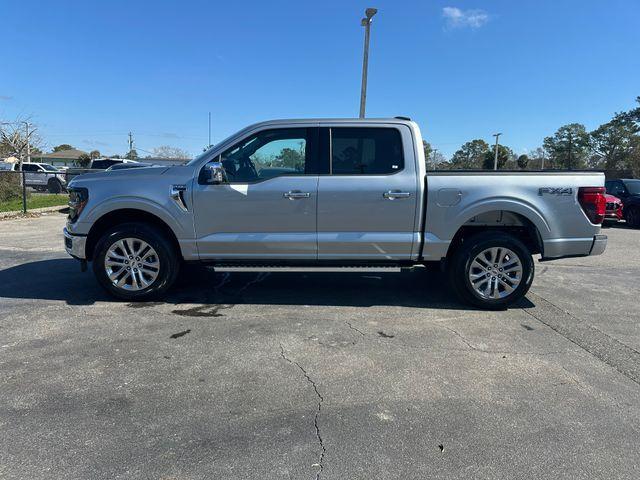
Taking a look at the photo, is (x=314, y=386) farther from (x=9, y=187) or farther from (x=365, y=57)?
(x=9, y=187)

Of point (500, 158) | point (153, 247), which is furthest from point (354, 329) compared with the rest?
point (500, 158)

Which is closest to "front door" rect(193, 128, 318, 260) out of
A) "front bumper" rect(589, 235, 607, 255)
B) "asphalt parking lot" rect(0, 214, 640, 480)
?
"asphalt parking lot" rect(0, 214, 640, 480)

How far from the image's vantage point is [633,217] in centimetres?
1488

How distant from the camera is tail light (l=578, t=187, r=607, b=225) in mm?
4863

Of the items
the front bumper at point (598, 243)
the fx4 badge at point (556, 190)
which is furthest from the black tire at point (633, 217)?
the fx4 badge at point (556, 190)

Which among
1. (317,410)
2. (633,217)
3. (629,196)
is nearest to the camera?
(317,410)

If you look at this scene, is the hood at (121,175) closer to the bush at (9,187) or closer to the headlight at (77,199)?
the headlight at (77,199)

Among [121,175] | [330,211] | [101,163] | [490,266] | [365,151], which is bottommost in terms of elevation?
[490,266]

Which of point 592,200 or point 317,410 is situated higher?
point 592,200

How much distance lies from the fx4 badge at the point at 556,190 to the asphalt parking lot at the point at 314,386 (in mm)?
1400

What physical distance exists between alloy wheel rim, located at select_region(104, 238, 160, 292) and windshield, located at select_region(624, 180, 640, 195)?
16722mm

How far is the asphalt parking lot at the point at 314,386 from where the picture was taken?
2.48m

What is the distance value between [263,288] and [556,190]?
147 inches

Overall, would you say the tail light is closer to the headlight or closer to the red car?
the headlight
